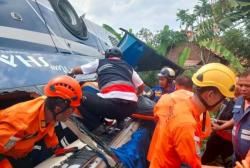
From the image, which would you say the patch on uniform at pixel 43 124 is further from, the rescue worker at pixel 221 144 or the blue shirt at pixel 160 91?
the blue shirt at pixel 160 91

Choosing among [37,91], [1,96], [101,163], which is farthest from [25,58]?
[101,163]

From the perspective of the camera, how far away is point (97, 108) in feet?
13.4

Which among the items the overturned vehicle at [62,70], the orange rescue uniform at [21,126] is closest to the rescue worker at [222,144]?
the overturned vehicle at [62,70]

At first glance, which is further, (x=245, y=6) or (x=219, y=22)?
(x=245, y=6)

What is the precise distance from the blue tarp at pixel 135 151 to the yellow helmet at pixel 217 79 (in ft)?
3.82

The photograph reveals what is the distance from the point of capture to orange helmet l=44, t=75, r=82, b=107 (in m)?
2.61

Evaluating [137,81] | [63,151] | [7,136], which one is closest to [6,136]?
[7,136]

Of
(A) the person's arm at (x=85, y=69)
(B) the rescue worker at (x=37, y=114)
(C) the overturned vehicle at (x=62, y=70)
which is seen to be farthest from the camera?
(A) the person's arm at (x=85, y=69)

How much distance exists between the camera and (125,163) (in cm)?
316

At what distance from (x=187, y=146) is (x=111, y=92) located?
212 cm

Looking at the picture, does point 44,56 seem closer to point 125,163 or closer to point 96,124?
point 96,124

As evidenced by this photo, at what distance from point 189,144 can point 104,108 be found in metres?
2.08

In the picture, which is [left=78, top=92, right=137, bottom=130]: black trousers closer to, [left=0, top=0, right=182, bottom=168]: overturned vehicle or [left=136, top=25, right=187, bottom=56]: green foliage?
[left=0, top=0, right=182, bottom=168]: overturned vehicle

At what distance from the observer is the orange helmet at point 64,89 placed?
2609 millimetres
